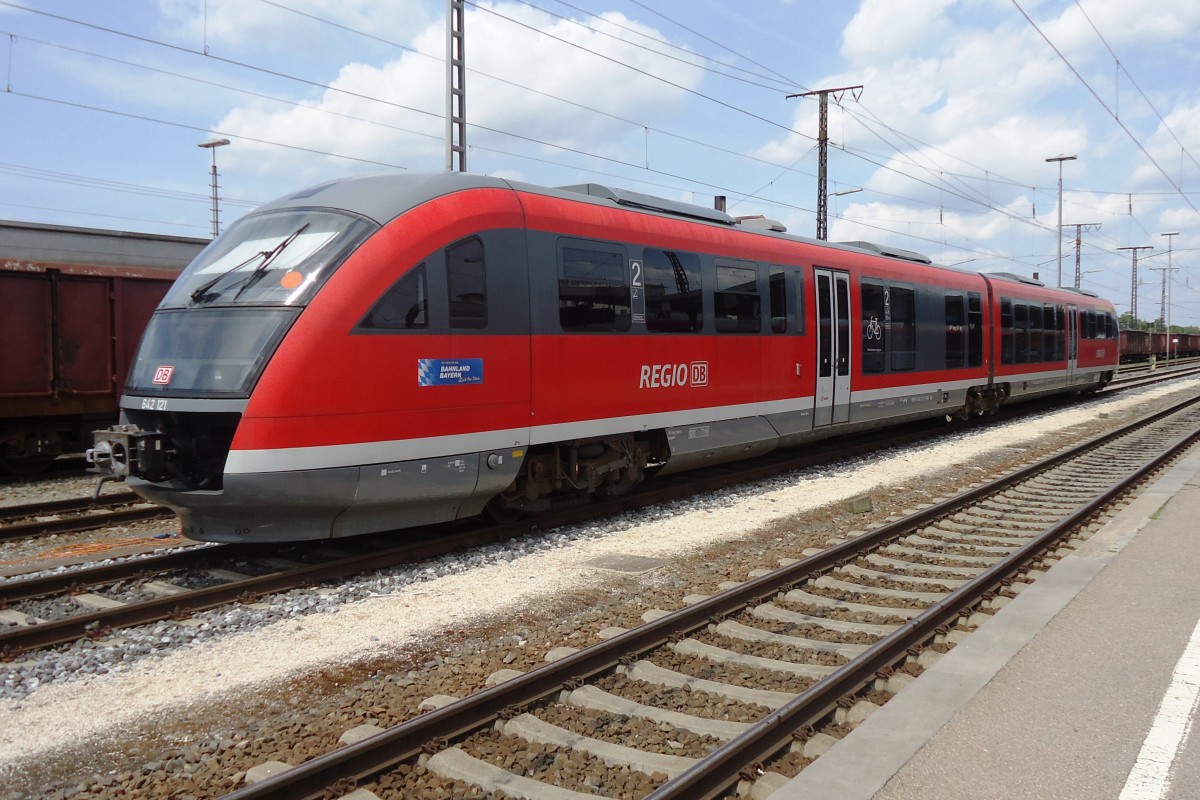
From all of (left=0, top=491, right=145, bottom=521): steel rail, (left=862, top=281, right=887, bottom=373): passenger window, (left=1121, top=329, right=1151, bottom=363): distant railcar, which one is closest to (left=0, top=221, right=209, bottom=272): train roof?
(left=0, top=491, right=145, bottom=521): steel rail

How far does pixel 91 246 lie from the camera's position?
13.9m

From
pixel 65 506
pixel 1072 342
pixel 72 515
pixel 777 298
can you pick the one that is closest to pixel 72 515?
pixel 72 515

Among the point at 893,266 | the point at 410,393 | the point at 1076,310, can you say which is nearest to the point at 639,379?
the point at 410,393

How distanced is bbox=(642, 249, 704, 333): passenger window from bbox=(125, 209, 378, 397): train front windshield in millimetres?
3358

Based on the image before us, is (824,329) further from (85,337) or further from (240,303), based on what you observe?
(85,337)

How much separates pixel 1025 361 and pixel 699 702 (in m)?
18.4

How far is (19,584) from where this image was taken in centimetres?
611

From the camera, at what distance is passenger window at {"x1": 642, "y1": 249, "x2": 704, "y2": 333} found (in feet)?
29.9

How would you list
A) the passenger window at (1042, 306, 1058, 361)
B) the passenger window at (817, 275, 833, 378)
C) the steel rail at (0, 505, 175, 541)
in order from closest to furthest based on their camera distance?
the steel rail at (0, 505, 175, 541) → the passenger window at (817, 275, 833, 378) → the passenger window at (1042, 306, 1058, 361)

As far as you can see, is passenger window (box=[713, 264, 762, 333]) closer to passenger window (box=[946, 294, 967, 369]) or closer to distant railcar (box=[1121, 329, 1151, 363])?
passenger window (box=[946, 294, 967, 369])

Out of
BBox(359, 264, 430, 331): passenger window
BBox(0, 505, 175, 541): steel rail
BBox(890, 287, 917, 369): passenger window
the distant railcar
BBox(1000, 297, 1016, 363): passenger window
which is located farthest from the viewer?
the distant railcar

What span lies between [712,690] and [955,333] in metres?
13.6

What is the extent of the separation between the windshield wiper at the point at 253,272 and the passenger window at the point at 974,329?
550 inches

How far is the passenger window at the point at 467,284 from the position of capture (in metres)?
7.09
